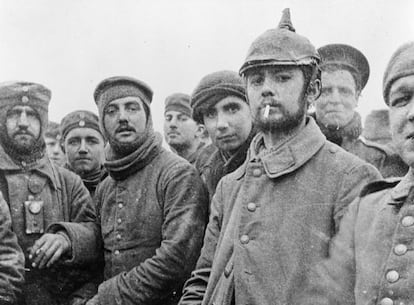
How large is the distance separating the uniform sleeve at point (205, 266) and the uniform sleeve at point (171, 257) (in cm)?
71

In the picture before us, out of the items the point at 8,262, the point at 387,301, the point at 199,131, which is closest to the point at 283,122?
the point at 387,301

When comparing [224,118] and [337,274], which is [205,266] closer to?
[337,274]

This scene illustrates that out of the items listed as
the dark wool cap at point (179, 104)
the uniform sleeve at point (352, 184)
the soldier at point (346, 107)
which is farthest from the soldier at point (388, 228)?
the dark wool cap at point (179, 104)

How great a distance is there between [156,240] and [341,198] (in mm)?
1832

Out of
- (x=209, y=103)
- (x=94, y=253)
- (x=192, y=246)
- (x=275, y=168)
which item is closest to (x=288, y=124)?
(x=275, y=168)

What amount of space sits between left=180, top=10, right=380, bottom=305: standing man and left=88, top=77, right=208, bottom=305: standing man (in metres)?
0.83

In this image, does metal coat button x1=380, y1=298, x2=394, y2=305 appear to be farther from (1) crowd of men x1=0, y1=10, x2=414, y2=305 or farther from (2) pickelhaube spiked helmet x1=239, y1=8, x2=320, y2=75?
(2) pickelhaube spiked helmet x1=239, y1=8, x2=320, y2=75

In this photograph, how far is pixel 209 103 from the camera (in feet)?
17.0

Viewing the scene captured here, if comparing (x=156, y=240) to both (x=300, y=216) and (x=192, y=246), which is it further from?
(x=300, y=216)

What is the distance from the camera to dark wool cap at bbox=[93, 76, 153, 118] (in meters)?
5.13

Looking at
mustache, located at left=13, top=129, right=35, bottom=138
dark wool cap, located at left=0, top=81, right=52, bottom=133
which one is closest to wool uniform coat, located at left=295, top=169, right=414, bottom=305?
mustache, located at left=13, top=129, right=35, bottom=138

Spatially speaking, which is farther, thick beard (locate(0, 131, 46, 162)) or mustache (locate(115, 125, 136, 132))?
thick beard (locate(0, 131, 46, 162))

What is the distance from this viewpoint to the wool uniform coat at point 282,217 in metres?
3.22

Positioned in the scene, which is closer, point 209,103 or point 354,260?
point 354,260
